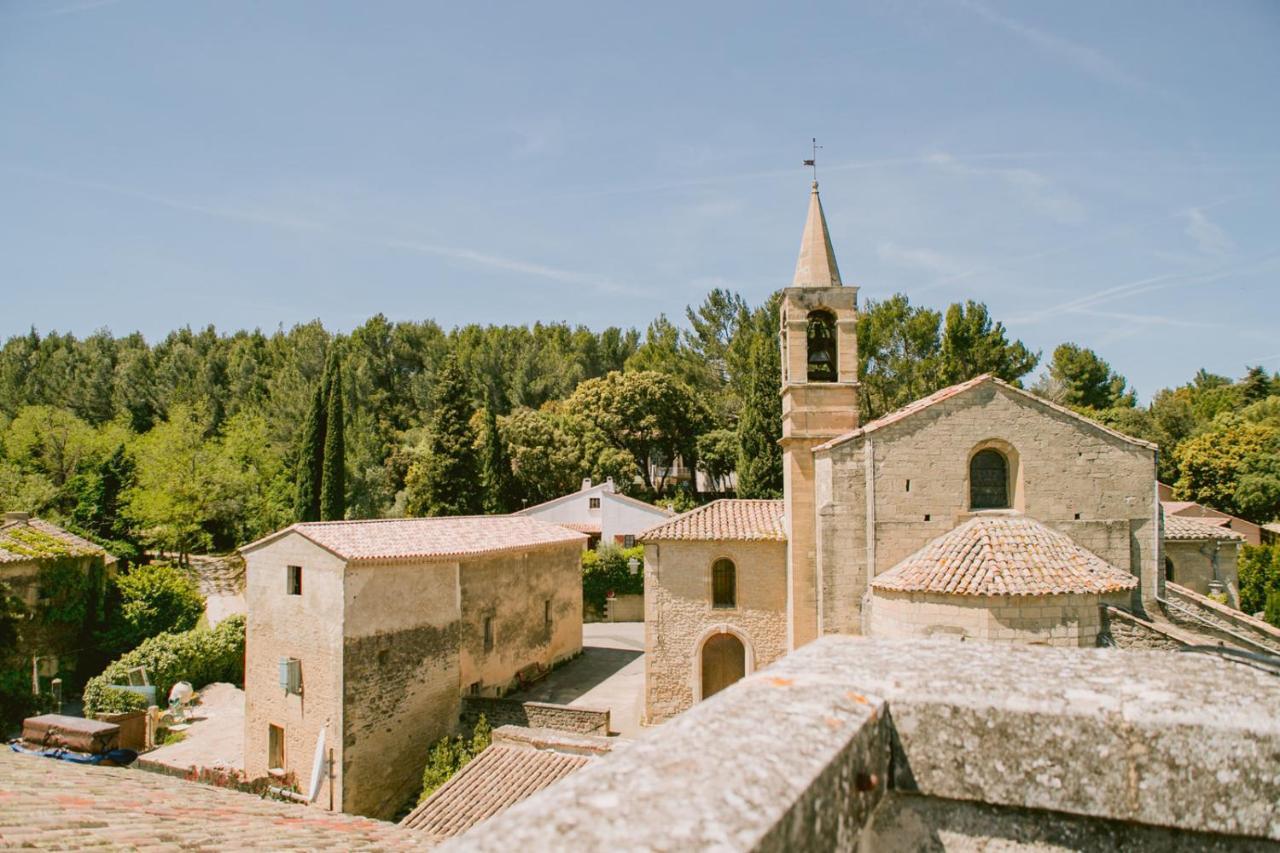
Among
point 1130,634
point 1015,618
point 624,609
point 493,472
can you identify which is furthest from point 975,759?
point 493,472

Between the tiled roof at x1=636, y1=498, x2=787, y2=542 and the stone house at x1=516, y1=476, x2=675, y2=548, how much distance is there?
16.7 meters

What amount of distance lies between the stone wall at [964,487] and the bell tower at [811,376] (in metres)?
2.26

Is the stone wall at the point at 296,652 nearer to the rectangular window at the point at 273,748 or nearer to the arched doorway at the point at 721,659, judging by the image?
the rectangular window at the point at 273,748

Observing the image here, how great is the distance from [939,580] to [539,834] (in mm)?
13296

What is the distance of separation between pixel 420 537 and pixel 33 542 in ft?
50.3

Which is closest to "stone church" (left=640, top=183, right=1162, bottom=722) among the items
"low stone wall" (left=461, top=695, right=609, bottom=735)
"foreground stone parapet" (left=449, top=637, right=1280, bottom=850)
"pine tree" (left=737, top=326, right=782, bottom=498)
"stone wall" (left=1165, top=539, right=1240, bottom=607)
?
"low stone wall" (left=461, top=695, right=609, bottom=735)

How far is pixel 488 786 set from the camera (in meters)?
15.0

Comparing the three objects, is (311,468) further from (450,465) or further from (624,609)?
(624,609)

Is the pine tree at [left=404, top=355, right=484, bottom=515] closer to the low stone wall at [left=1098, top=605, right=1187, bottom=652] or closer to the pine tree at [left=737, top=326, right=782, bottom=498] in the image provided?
the pine tree at [left=737, top=326, right=782, bottom=498]

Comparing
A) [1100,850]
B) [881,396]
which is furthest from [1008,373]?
[1100,850]

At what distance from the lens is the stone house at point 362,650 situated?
17.2 m

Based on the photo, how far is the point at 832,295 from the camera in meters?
19.4

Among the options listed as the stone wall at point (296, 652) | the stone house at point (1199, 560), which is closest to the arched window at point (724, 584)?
the stone wall at point (296, 652)

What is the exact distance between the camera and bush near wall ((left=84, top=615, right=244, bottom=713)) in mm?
22016
